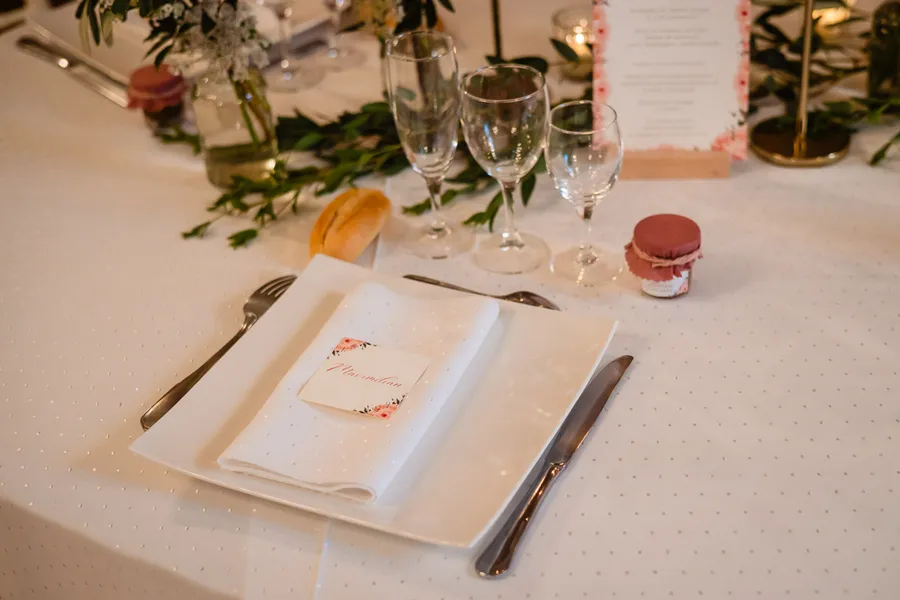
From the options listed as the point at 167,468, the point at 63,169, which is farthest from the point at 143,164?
the point at 167,468

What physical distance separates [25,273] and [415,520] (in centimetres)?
76

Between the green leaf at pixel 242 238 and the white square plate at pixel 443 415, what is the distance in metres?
0.20

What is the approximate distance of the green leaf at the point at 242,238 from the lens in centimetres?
121

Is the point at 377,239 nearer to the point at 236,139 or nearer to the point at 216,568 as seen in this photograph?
the point at 236,139

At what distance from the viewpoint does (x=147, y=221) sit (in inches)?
51.5

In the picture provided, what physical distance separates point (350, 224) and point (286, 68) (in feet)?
1.99

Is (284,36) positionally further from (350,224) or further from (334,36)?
(350,224)

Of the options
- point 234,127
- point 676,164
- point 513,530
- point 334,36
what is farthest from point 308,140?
point 513,530

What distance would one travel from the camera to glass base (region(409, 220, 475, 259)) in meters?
1.17

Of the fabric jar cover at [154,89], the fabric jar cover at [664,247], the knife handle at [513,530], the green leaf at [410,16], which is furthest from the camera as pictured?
the fabric jar cover at [154,89]

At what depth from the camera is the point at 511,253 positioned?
114cm

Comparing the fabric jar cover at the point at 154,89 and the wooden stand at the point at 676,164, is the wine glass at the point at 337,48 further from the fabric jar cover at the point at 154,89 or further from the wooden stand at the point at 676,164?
the wooden stand at the point at 676,164

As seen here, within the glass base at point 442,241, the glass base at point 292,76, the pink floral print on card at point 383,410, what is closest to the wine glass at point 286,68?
the glass base at point 292,76

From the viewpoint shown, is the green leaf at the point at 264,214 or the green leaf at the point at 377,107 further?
the green leaf at the point at 377,107
